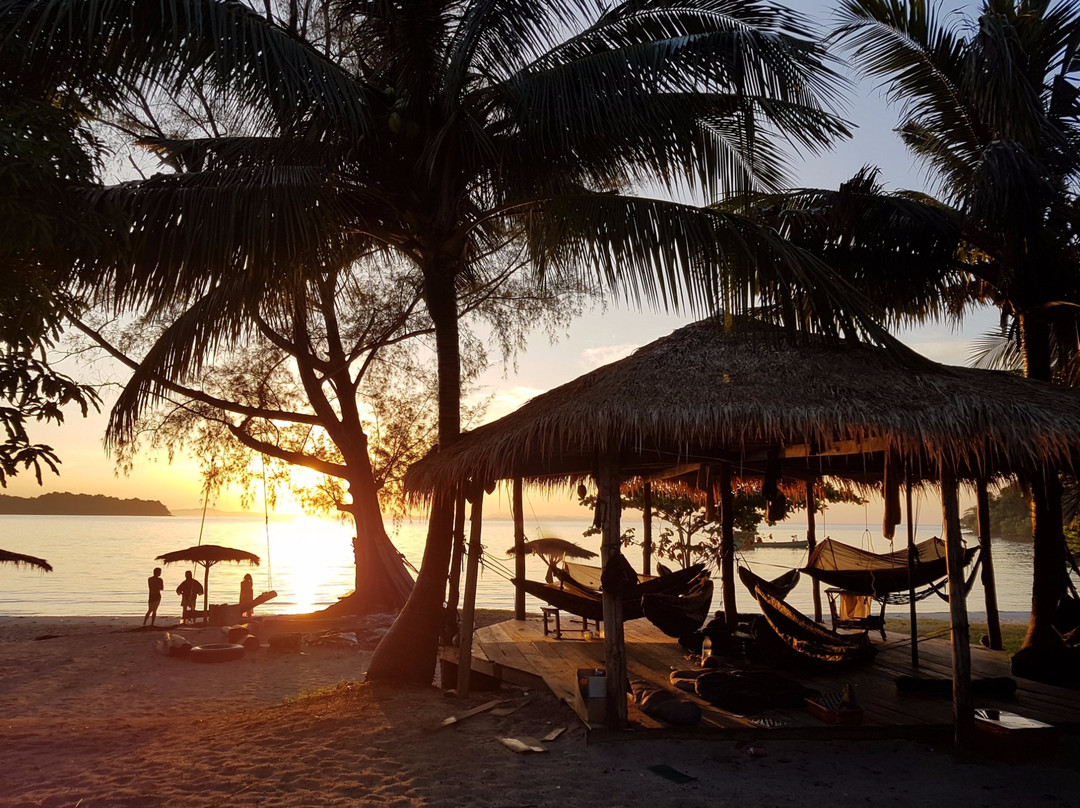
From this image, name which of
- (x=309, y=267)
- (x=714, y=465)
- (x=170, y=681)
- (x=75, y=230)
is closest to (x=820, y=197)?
(x=714, y=465)

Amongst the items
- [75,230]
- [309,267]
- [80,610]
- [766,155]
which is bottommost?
[80,610]

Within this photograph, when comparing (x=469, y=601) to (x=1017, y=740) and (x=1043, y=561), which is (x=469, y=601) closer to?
(x=1017, y=740)

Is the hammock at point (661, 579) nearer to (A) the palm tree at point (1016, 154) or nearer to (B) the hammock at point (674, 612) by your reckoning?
(B) the hammock at point (674, 612)

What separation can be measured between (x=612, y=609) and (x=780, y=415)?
1.62m

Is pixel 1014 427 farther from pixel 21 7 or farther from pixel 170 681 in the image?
pixel 170 681

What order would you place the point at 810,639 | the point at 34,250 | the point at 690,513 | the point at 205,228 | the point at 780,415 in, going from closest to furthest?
the point at 34,250
the point at 780,415
the point at 205,228
the point at 810,639
the point at 690,513

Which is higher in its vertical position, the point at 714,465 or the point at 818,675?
the point at 714,465

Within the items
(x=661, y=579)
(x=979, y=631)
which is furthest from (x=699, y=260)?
(x=979, y=631)

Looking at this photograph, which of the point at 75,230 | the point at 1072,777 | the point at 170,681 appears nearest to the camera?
the point at 75,230

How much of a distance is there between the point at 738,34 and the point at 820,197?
283cm

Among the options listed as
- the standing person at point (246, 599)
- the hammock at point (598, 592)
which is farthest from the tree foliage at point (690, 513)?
the standing person at point (246, 599)

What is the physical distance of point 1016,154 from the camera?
6176 millimetres

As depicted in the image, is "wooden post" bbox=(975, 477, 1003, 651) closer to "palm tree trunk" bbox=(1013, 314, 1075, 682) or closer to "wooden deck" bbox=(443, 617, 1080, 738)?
"wooden deck" bbox=(443, 617, 1080, 738)

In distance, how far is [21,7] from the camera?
4574 mm
